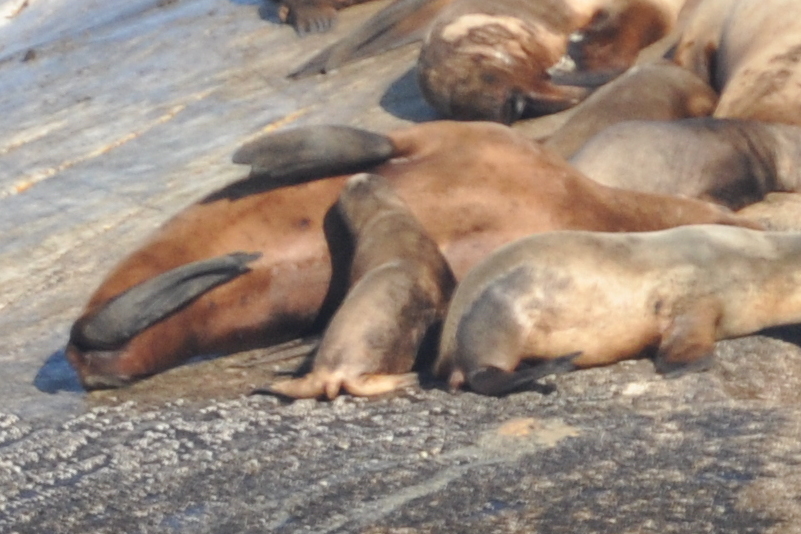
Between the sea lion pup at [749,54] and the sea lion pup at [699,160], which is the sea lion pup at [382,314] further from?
the sea lion pup at [749,54]

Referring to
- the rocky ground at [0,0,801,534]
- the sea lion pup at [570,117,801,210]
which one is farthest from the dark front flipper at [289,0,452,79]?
the sea lion pup at [570,117,801,210]

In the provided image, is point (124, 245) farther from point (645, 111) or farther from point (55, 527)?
point (55, 527)

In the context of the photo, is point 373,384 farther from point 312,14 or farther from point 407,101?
point 312,14

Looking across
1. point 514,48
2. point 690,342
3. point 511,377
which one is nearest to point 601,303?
point 690,342

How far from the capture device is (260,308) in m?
4.56

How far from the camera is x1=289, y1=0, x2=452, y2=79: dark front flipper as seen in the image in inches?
345

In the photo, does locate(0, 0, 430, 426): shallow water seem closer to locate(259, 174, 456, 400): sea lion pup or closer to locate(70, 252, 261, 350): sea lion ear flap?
locate(70, 252, 261, 350): sea lion ear flap

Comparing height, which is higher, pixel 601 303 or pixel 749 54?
pixel 601 303

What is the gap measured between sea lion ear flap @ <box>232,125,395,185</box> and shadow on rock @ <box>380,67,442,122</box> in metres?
2.67

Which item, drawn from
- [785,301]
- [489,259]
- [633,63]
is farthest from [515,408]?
[633,63]

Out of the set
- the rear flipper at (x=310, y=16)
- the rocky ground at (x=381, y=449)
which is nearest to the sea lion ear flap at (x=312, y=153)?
the rocky ground at (x=381, y=449)

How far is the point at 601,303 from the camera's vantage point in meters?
3.91

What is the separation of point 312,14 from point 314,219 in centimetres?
539

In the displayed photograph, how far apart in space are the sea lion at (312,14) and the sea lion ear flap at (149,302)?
18.0ft
